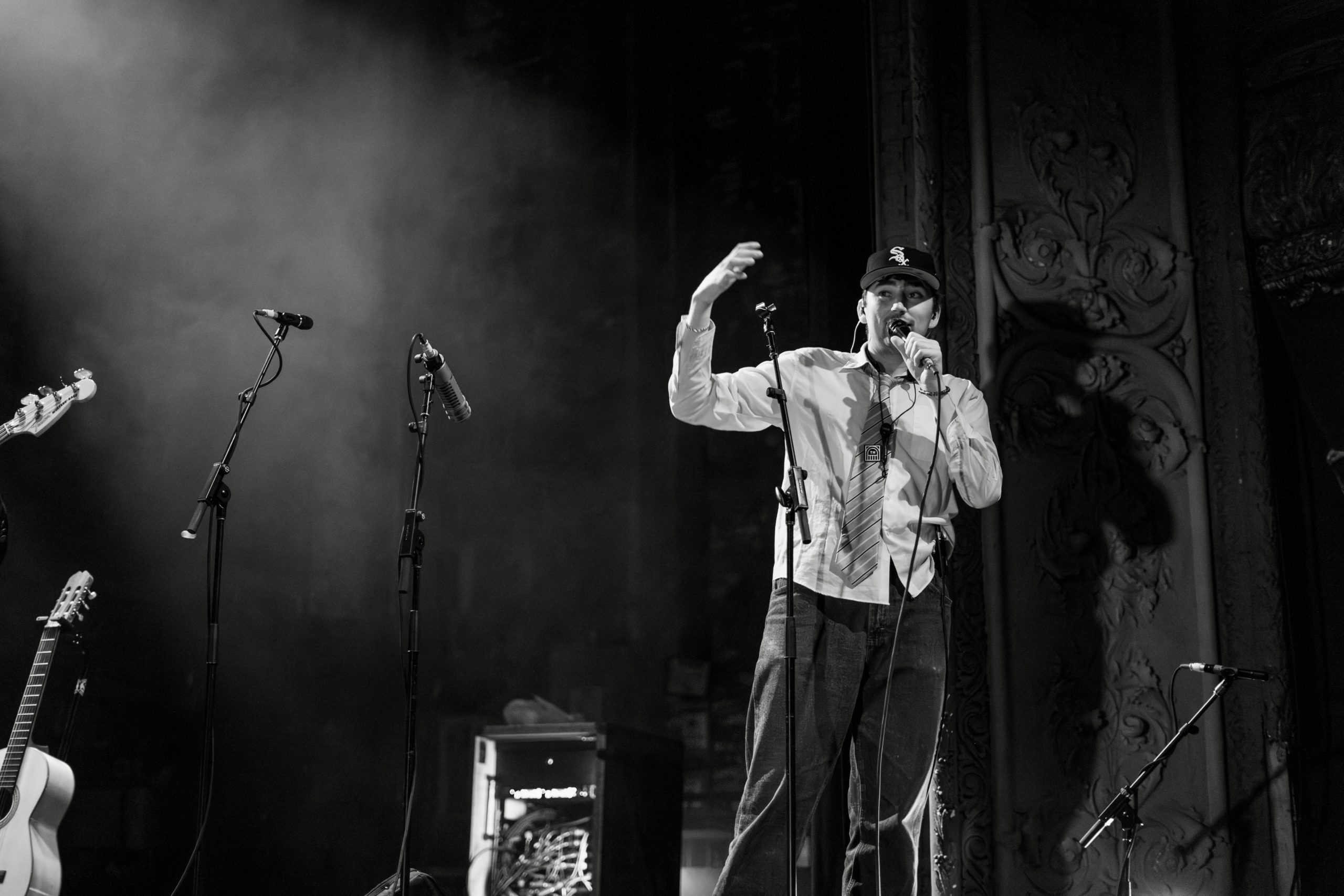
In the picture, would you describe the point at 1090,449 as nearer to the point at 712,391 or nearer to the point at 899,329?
the point at 899,329

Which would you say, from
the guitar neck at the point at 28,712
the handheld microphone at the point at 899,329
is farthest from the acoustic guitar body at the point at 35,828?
the handheld microphone at the point at 899,329

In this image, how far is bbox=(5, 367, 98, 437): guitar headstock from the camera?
4043 millimetres

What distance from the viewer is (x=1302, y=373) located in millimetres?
4148

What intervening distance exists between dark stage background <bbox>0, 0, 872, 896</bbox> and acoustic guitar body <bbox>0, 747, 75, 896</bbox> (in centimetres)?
46

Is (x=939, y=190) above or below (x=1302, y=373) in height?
above

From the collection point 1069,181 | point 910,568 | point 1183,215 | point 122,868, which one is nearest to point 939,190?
point 1069,181

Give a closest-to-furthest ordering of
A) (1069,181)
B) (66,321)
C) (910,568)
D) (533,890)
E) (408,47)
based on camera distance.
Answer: (910,568) < (533,890) < (1069,181) < (66,321) < (408,47)

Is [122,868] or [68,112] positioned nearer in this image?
[122,868]

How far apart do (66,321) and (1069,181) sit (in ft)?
11.8

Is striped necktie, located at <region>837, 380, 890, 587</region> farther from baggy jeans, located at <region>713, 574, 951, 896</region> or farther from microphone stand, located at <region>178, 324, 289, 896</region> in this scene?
microphone stand, located at <region>178, 324, 289, 896</region>

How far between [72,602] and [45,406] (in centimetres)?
67

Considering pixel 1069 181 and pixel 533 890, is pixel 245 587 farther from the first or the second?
pixel 1069 181

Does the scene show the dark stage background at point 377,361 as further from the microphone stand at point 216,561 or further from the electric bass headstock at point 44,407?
the microphone stand at point 216,561

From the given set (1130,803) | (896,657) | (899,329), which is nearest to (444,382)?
(899,329)
